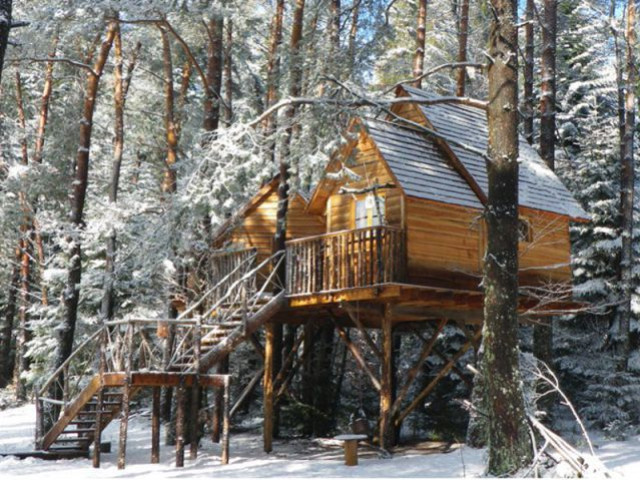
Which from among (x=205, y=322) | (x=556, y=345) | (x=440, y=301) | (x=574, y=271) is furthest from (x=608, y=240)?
(x=205, y=322)

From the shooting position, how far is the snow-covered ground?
1407 cm

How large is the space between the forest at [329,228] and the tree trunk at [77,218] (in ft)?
0.19

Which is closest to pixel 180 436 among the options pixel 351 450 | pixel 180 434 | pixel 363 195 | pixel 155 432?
pixel 180 434

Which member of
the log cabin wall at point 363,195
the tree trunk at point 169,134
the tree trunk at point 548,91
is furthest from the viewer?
the tree trunk at point 548,91

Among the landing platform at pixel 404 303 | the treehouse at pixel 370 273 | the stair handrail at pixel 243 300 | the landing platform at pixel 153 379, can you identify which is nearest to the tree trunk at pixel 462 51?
the treehouse at pixel 370 273

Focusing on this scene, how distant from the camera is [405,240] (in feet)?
54.0

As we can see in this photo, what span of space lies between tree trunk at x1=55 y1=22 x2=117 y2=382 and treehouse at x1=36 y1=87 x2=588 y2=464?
119 cm

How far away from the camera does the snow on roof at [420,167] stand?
16822 millimetres

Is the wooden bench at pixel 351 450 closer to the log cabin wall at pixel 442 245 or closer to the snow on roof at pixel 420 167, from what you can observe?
the log cabin wall at pixel 442 245

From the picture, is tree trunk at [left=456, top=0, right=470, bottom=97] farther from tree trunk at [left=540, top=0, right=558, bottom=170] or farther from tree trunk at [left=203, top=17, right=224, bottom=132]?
tree trunk at [left=203, top=17, right=224, bottom=132]

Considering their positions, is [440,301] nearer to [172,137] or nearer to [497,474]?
[497,474]

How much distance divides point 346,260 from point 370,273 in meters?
0.65

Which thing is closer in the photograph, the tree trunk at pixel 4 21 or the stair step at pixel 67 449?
the tree trunk at pixel 4 21

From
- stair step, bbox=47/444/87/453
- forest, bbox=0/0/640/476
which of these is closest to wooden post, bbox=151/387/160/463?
forest, bbox=0/0/640/476
